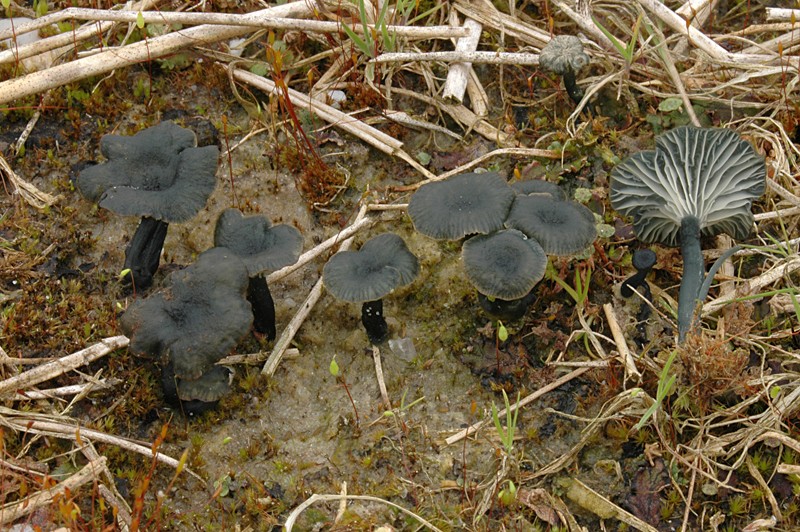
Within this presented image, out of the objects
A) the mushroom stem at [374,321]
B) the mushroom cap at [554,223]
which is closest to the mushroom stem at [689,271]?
the mushroom cap at [554,223]

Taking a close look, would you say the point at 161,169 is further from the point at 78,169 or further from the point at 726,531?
the point at 726,531

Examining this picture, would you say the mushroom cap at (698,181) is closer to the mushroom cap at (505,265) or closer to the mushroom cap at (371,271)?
the mushroom cap at (505,265)

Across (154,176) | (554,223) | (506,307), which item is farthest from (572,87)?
(154,176)

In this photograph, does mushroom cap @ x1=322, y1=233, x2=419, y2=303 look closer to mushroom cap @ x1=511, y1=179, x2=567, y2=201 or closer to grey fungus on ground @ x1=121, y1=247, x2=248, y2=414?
grey fungus on ground @ x1=121, y1=247, x2=248, y2=414

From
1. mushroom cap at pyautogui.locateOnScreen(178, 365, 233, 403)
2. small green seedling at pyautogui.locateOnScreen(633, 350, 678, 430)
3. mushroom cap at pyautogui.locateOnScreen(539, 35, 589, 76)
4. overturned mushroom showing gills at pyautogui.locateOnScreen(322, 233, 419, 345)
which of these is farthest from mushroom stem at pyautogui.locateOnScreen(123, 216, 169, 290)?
small green seedling at pyautogui.locateOnScreen(633, 350, 678, 430)

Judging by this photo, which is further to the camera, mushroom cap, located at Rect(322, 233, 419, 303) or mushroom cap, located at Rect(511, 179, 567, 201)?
mushroom cap, located at Rect(511, 179, 567, 201)

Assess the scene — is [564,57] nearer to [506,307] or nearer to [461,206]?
[461,206]

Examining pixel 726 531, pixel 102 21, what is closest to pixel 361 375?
pixel 726 531
